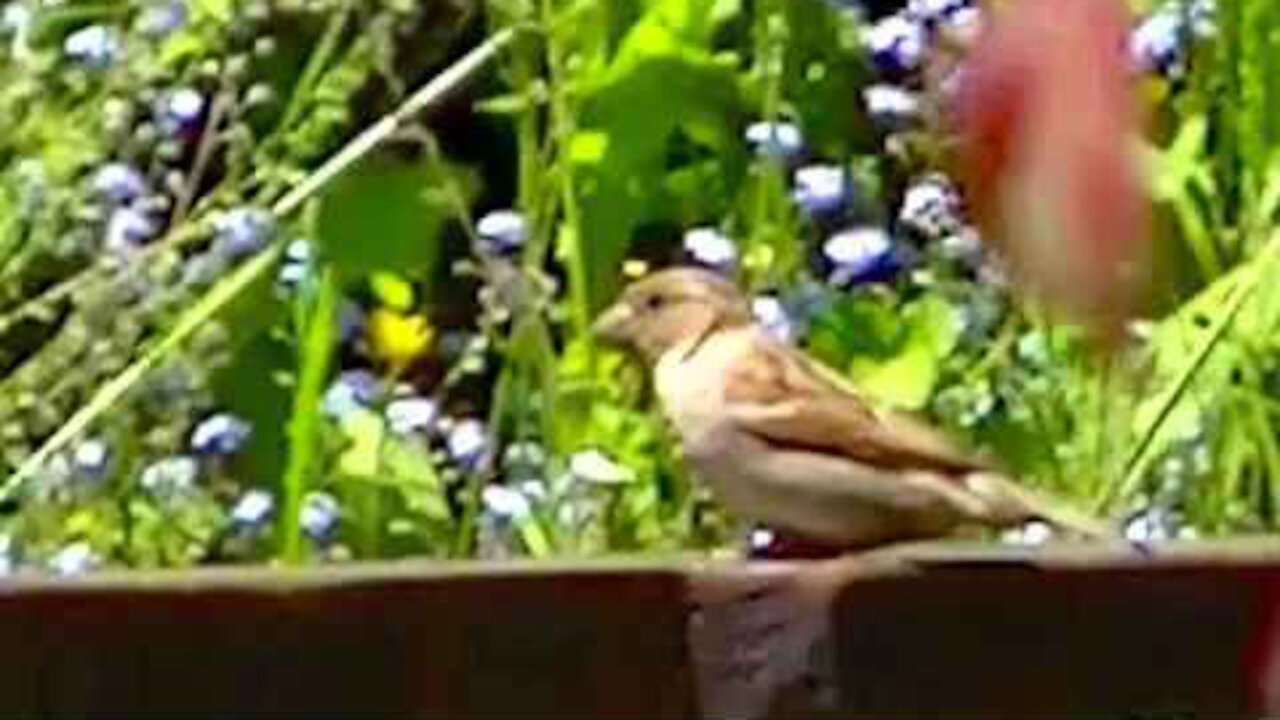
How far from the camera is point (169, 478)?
424 cm

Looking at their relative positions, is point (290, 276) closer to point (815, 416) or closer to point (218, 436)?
point (218, 436)

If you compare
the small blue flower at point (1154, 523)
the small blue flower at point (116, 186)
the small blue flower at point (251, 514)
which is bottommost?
the small blue flower at point (1154, 523)

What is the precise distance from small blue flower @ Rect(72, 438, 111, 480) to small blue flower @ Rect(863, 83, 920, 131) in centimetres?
90

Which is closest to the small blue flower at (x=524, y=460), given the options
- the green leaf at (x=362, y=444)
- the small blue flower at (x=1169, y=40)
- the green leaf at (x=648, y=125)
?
the green leaf at (x=362, y=444)

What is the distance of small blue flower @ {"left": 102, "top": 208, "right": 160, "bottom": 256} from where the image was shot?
4.43 meters

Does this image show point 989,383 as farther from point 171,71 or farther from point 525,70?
point 171,71

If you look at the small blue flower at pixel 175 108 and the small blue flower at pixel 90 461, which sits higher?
the small blue flower at pixel 175 108

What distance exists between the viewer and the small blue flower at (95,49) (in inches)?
180

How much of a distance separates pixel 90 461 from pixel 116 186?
381 millimetres

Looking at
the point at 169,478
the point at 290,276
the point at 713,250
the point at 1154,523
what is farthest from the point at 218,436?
the point at 1154,523

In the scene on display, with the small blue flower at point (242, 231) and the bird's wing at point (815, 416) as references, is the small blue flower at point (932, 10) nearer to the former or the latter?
the bird's wing at point (815, 416)

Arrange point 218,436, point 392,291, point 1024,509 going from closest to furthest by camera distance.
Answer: point 1024,509, point 218,436, point 392,291

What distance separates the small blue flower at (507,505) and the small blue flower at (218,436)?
1.05ft

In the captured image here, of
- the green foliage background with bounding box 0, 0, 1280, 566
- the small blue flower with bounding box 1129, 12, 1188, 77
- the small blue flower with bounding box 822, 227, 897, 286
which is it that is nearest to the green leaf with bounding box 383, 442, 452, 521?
the green foliage background with bounding box 0, 0, 1280, 566
